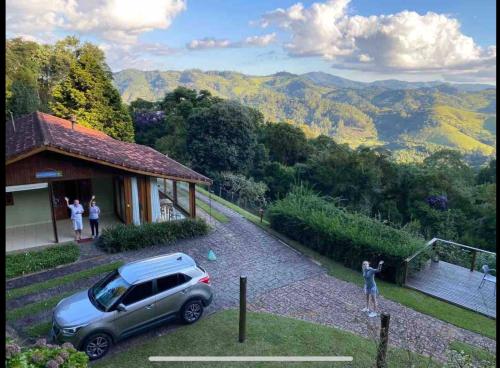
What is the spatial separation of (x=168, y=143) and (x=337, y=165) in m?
16.8

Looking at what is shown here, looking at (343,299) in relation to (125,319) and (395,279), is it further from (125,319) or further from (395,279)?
(125,319)

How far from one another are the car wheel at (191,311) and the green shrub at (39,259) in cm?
602

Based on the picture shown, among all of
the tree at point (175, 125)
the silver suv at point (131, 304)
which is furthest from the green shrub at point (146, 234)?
the tree at point (175, 125)

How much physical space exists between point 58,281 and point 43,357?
27.1ft

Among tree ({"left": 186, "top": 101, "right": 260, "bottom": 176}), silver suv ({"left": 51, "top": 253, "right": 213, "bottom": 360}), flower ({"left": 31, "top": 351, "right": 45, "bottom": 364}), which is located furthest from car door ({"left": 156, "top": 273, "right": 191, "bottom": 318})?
tree ({"left": 186, "top": 101, "right": 260, "bottom": 176})

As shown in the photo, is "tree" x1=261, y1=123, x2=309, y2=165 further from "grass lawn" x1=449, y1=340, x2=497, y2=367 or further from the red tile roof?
"grass lawn" x1=449, y1=340, x2=497, y2=367

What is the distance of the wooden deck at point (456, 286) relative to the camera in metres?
13.2

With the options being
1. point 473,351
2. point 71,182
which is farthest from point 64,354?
point 71,182

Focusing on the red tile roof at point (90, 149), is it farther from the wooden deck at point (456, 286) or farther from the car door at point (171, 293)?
the wooden deck at point (456, 286)

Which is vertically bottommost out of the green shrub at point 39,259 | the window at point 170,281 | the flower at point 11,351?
the green shrub at point 39,259

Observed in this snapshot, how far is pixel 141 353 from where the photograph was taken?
29.7 ft

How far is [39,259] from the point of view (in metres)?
13.5

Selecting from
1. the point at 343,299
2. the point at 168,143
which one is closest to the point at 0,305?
the point at 343,299

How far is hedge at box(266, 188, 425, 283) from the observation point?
1504 cm
